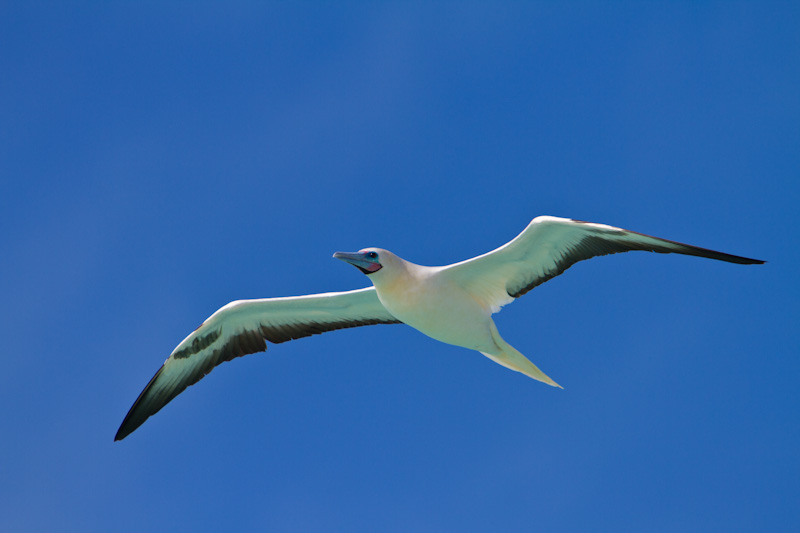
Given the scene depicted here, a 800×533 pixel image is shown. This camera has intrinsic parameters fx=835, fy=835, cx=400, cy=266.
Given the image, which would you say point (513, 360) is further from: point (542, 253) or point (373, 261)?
point (373, 261)

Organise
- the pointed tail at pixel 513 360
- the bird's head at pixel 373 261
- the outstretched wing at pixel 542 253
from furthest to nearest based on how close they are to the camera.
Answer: the pointed tail at pixel 513 360, the bird's head at pixel 373 261, the outstretched wing at pixel 542 253

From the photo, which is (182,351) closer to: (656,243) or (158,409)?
(158,409)

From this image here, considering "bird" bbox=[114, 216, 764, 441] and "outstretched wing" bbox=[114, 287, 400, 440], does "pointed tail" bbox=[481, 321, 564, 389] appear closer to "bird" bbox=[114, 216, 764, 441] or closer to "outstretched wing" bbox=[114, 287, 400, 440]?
"bird" bbox=[114, 216, 764, 441]

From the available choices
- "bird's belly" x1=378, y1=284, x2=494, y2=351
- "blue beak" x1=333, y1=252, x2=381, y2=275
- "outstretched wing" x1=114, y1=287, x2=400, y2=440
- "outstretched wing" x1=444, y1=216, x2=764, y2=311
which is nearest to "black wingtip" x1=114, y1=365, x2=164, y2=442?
"outstretched wing" x1=114, y1=287, x2=400, y2=440

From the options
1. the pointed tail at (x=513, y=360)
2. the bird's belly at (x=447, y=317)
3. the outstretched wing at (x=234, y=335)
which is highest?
the outstretched wing at (x=234, y=335)

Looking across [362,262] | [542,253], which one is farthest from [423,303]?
[542,253]

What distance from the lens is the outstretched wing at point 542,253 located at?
11.7 m

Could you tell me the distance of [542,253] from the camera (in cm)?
1245

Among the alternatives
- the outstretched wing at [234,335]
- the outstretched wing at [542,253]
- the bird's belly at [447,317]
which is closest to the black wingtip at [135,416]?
the outstretched wing at [234,335]

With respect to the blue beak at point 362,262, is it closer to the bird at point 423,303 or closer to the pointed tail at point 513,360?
the bird at point 423,303

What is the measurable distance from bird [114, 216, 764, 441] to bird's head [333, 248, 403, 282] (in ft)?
0.05

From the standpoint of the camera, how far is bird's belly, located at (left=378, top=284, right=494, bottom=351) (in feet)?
39.4

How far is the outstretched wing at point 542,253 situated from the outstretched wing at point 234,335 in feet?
6.41

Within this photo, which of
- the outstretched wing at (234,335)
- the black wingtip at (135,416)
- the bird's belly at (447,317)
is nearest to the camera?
the bird's belly at (447,317)
